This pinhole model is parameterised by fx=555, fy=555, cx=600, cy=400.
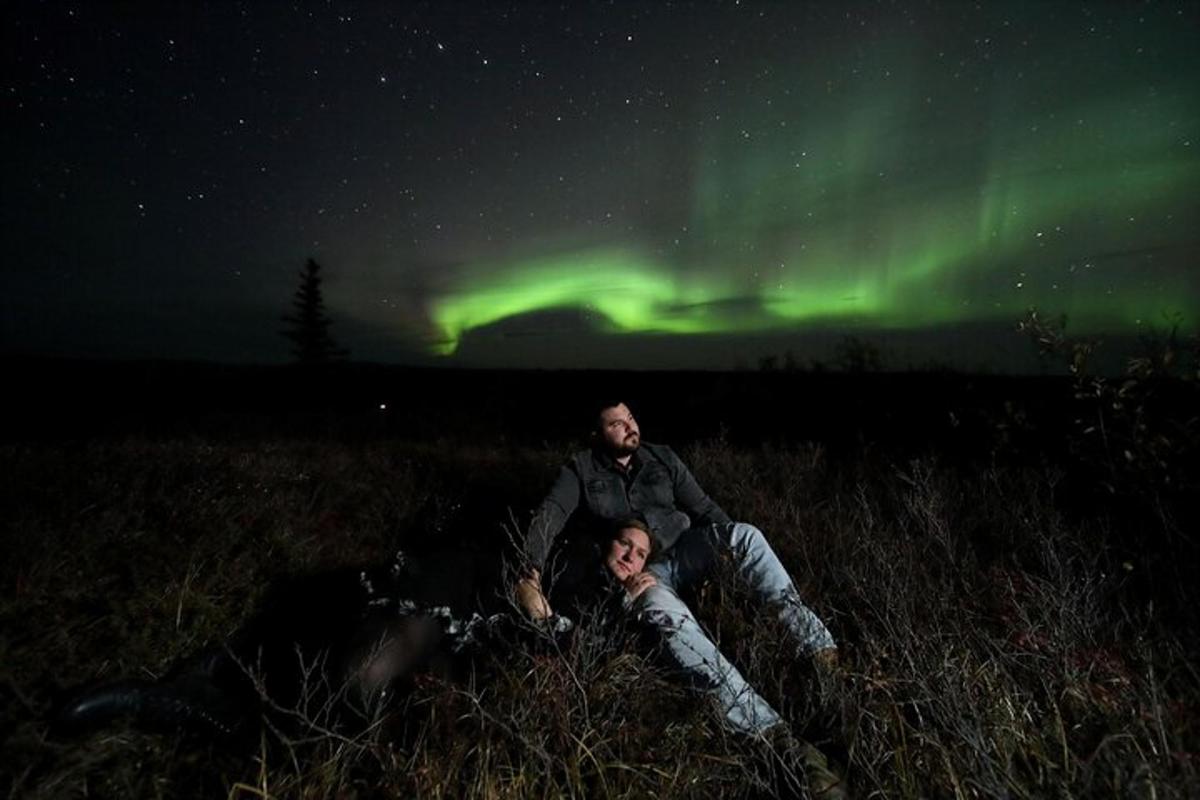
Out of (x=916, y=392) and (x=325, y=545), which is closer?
(x=325, y=545)

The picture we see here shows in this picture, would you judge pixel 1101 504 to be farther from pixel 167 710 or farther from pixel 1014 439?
pixel 167 710

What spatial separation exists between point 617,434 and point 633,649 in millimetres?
1623

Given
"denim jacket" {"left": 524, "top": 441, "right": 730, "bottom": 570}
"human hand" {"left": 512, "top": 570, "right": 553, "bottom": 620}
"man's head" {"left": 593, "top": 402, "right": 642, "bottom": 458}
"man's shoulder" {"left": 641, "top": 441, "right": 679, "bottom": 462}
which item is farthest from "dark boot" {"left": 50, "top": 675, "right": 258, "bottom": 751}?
"man's shoulder" {"left": 641, "top": 441, "right": 679, "bottom": 462}

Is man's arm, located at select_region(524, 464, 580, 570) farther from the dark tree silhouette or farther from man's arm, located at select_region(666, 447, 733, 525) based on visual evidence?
the dark tree silhouette

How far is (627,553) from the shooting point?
307 centimetres

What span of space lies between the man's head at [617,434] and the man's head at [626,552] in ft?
2.68

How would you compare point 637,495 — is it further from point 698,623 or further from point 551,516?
point 698,623

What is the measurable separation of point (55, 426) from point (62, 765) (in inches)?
572

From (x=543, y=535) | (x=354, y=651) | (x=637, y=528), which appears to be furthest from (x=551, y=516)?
(x=354, y=651)

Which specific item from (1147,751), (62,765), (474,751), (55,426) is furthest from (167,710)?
(55,426)

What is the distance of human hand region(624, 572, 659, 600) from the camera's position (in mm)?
2892

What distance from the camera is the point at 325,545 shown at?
4367 millimetres

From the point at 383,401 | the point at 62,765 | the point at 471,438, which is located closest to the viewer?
the point at 62,765

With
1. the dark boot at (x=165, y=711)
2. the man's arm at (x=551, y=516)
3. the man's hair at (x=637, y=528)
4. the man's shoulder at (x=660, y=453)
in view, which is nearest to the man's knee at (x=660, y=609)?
the man's hair at (x=637, y=528)
